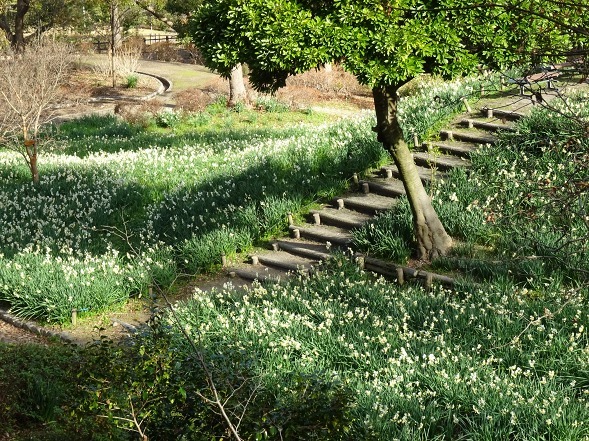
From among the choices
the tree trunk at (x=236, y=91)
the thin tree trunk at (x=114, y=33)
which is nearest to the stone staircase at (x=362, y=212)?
the tree trunk at (x=236, y=91)

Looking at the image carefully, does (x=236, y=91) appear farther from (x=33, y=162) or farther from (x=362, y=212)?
(x=362, y=212)

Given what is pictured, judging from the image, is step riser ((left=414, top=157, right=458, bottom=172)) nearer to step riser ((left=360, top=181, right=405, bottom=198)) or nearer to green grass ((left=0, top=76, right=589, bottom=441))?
green grass ((left=0, top=76, right=589, bottom=441))

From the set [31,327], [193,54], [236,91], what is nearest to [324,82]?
[236,91]

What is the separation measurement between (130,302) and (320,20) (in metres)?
5.09

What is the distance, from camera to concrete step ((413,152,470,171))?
13.5 meters

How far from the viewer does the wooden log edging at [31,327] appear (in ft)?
35.6

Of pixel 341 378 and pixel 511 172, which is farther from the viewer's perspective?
pixel 511 172

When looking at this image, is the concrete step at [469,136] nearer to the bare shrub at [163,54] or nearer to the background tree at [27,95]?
the background tree at [27,95]

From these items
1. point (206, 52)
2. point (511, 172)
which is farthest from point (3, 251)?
point (511, 172)

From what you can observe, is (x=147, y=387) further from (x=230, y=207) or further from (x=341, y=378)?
(x=230, y=207)

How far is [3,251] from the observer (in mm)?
Answer: 13070

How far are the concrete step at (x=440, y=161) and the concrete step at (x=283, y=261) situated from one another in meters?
2.80

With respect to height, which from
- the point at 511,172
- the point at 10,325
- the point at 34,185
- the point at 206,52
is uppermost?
the point at 206,52

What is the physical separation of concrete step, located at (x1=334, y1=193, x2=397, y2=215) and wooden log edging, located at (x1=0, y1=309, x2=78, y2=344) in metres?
5.12
